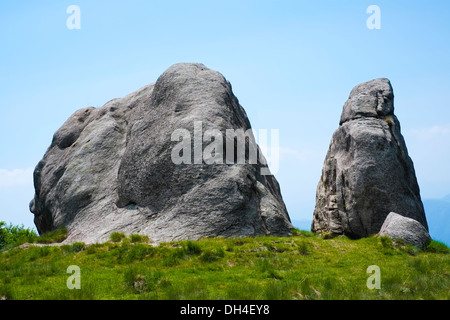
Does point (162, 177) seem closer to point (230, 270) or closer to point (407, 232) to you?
point (230, 270)

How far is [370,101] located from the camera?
114 ft

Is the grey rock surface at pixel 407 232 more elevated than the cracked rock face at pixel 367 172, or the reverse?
the cracked rock face at pixel 367 172

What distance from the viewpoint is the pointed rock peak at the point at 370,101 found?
112 feet

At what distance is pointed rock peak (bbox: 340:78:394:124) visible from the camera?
3419cm

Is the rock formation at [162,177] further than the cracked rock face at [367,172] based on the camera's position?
No

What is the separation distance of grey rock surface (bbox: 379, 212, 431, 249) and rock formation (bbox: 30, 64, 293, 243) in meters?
5.80

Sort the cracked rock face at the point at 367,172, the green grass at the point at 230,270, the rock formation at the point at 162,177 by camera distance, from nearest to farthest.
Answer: the green grass at the point at 230,270, the rock formation at the point at 162,177, the cracked rock face at the point at 367,172

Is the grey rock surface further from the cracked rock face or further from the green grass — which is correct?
the cracked rock face

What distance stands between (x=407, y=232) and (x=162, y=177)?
46.3ft

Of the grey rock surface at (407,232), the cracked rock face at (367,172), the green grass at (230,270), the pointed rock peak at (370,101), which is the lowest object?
the green grass at (230,270)

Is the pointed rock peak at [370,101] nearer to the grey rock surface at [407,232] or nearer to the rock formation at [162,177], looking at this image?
the rock formation at [162,177]

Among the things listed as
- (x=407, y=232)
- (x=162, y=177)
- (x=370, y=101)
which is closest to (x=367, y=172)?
(x=407, y=232)

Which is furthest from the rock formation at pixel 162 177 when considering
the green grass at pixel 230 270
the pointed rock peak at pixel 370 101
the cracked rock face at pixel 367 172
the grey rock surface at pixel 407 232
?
the pointed rock peak at pixel 370 101
